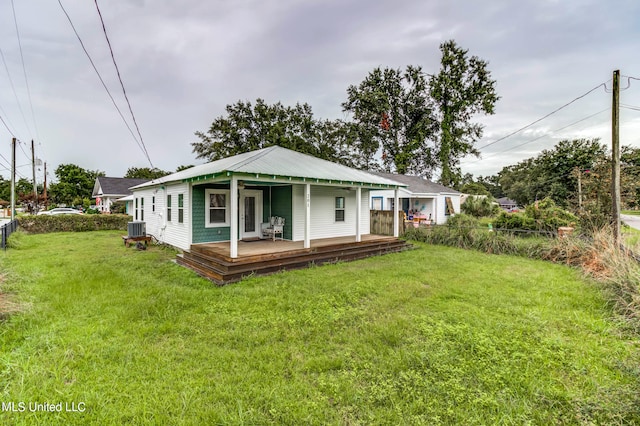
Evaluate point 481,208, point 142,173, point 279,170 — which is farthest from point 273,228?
point 142,173

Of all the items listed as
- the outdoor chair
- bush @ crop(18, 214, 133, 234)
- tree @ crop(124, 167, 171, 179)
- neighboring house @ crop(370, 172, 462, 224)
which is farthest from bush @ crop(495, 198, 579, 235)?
tree @ crop(124, 167, 171, 179)

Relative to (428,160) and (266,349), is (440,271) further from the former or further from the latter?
(428,160)

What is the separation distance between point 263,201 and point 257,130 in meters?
20.1

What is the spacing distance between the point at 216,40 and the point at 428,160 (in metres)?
25.9

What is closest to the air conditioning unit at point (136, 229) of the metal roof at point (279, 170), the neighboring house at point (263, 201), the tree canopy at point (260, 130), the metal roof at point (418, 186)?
the neighboring house at point (263, 201)

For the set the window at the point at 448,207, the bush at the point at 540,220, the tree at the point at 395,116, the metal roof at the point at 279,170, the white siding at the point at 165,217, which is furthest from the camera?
the tree at the point at 395,116

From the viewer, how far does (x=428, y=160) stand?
30.4 meters

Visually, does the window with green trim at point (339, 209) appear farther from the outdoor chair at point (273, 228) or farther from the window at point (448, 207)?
the window at point (448, 207)

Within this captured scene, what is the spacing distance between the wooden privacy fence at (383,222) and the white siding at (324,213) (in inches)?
71.6

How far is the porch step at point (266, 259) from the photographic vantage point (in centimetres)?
659

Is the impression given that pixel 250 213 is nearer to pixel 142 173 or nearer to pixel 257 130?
pixel 257 130

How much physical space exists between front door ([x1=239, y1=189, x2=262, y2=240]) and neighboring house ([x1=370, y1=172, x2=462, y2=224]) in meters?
10.0

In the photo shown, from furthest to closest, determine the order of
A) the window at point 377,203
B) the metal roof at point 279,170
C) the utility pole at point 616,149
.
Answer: the window at point 377,203, the utility pole at point 616,149, the metal roof at point 279,170

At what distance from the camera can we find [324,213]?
1070 cm
